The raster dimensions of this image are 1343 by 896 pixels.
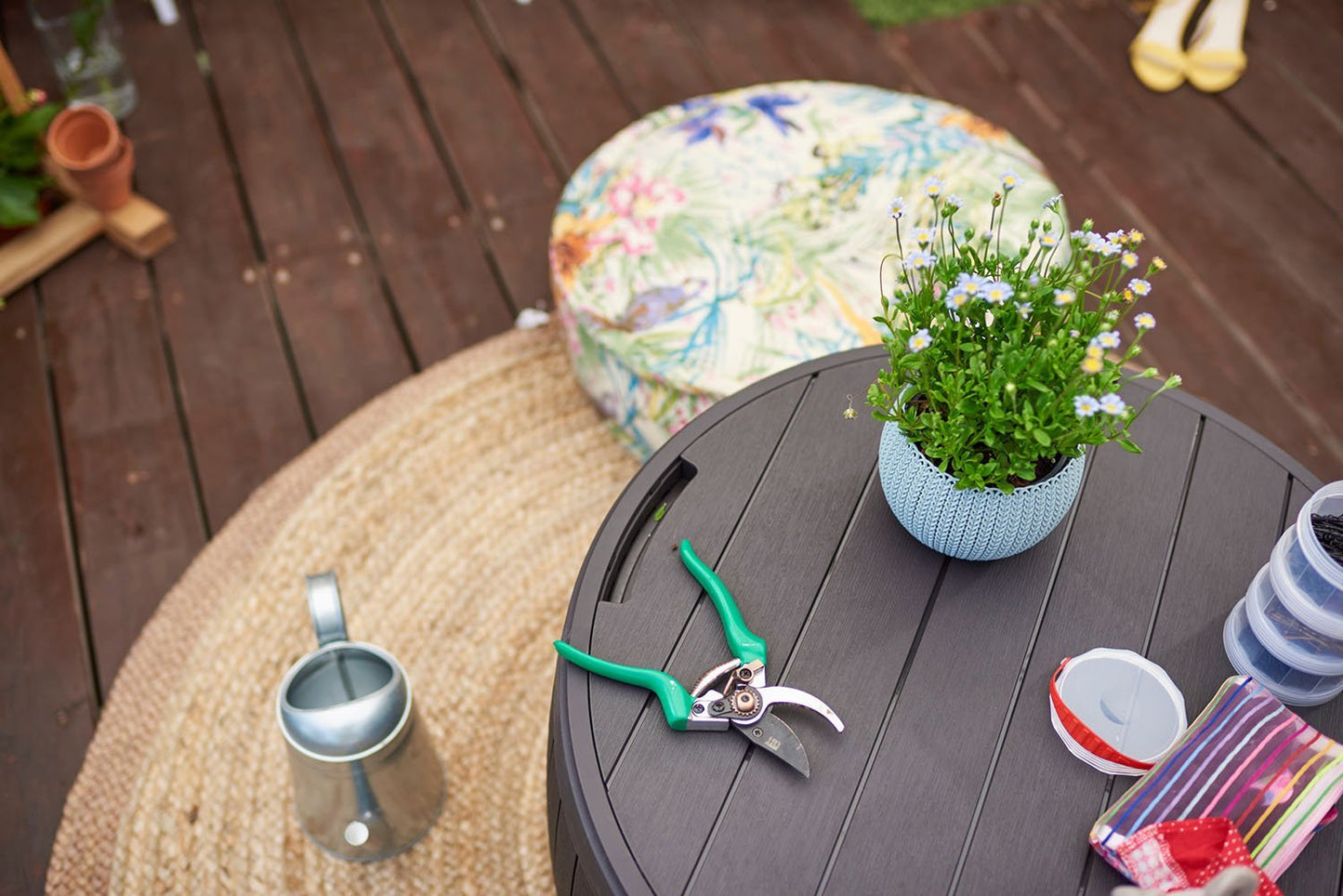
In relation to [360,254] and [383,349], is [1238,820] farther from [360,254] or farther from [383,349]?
[360,254]

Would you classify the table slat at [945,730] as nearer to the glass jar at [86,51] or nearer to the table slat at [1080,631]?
the table slat at [1080,631]

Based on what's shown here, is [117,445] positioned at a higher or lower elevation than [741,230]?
lower

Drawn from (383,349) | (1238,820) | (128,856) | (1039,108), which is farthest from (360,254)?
(1238,820)

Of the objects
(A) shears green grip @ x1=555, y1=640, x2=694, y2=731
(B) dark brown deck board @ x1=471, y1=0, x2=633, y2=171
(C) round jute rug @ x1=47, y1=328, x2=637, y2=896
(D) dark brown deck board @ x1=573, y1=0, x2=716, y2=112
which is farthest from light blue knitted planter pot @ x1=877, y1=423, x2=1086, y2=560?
(D) dark brown deck board @ x1=573, y1=0, x2=716, y2=112

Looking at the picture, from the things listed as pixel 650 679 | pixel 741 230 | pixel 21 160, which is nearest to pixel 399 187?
pixel 21 160

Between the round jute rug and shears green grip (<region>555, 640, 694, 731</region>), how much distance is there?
1.82ft

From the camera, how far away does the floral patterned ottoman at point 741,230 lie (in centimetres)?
146

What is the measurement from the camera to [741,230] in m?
1.54

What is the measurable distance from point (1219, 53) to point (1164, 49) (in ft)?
0.38

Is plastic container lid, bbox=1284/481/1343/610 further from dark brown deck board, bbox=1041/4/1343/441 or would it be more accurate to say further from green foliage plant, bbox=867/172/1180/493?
dark brown deck board, bbox=1041/4/1343/441

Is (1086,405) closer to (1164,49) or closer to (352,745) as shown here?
(352,745)

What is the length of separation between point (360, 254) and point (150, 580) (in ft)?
2.33

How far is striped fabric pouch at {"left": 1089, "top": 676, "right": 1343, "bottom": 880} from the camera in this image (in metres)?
0.82

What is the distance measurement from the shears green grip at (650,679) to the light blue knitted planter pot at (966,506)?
26cm
